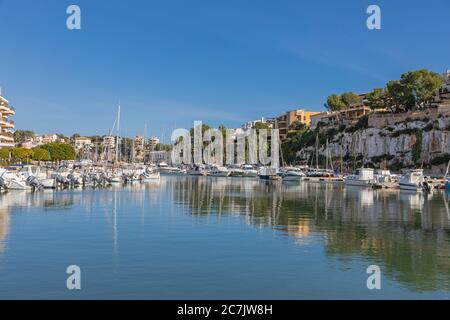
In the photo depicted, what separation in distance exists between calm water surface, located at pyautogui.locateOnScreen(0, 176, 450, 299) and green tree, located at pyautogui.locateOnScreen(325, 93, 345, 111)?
9453cm

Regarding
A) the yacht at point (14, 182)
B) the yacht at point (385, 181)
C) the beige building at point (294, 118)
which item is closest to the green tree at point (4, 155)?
the yacht at point (14, 182)

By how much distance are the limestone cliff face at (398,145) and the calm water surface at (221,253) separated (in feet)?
175

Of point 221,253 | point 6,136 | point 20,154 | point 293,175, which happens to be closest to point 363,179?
point 293,175

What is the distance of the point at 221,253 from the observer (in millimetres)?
18562

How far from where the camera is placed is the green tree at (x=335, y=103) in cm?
12538

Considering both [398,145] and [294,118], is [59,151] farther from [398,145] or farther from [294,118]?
[294,118]

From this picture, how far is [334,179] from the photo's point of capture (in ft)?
279

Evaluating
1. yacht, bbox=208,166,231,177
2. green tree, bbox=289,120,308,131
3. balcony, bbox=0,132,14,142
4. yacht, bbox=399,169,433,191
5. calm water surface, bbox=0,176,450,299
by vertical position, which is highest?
green tree, bbox=289,120,308,131

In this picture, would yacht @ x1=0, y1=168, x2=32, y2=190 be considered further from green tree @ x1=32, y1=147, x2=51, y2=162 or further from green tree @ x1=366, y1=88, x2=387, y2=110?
green tree @ x1=366, y1=88, x2=387, y2=110

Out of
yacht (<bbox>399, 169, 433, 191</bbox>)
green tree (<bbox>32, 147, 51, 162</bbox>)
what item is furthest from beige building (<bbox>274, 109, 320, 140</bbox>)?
yacht (<bbox>399, 169, 433, 191</bbox>)

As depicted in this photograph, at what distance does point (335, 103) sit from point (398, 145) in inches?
1411

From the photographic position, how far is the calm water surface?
45.0 ft
